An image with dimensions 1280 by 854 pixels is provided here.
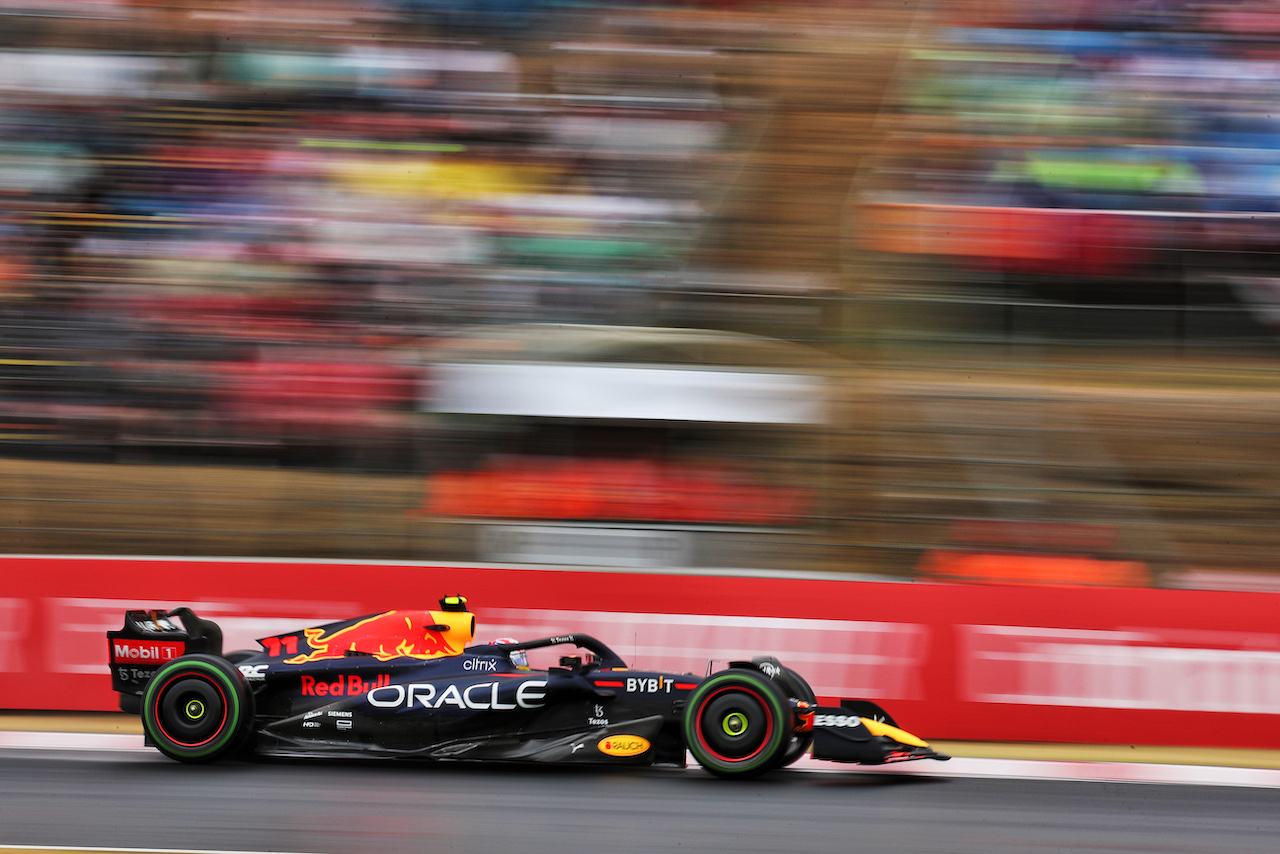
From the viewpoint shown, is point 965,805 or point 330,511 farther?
point 330,511

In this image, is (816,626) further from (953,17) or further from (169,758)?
(953,17)

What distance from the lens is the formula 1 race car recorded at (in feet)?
18.2

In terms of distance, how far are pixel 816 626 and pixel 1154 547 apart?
2.18 metres

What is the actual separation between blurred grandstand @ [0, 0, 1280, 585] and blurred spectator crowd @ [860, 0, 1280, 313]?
0.09ft

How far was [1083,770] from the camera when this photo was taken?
620cm

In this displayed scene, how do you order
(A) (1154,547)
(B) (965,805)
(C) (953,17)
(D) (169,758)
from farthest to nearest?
(C) (953,17), (A) (1154,547), (D) (169,758), (B) (965,805)

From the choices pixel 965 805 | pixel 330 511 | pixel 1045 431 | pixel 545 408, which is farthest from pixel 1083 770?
pixel 330 511

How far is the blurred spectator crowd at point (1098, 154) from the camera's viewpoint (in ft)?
29.2

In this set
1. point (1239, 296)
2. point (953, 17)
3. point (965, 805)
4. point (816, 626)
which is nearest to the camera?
point (965, 805)

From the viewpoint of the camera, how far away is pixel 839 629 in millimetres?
6918

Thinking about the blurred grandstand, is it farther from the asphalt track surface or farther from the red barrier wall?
the asphalt track surface

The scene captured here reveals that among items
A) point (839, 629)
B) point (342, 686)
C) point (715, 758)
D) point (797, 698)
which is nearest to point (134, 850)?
point (342, 686)

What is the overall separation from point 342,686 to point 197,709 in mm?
628

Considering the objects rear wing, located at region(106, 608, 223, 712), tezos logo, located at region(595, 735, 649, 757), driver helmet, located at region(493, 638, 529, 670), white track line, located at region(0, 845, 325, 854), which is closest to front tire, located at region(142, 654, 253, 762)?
rear wing, located at region(106, 608, 223, 712)
